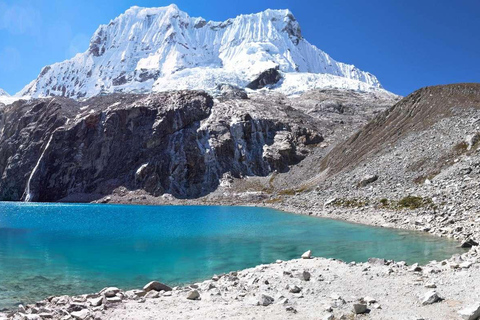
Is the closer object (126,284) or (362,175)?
(126,284)

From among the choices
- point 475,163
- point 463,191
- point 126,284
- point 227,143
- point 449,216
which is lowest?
point 126,284

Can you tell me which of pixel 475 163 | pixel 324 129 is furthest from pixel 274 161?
pixel 475 163

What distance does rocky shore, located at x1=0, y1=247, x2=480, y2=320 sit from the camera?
1180cm

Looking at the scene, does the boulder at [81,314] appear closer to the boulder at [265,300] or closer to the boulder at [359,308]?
the boulder at [265,300]

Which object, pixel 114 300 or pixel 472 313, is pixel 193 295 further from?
pixel 472 313

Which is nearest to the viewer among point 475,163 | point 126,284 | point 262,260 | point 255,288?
point 255,288

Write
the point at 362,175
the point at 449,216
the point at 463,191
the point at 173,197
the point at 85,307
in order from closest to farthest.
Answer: the point at 85,307 → the point at 449,216 → the point at 463,191 → the point at 362,175 → the point at 173,197

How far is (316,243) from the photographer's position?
33.5 meters

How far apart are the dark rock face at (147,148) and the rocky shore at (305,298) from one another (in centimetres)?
10998

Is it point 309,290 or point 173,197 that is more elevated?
point 173,197

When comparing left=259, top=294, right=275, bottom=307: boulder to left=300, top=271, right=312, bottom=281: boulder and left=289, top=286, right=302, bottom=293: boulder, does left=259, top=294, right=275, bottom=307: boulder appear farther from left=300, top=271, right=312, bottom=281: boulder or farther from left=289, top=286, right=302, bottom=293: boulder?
left=300, top=271, right=312, bottom=281: boulder

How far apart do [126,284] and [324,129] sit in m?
137

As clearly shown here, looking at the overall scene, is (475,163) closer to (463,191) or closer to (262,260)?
(463,191)

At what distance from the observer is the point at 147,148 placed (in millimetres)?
142500
